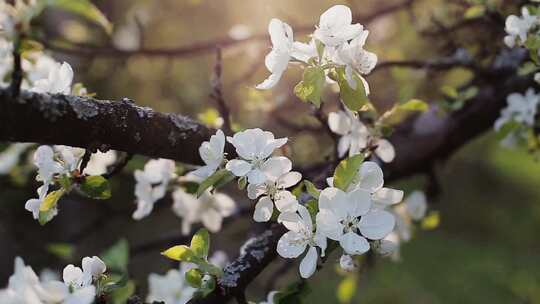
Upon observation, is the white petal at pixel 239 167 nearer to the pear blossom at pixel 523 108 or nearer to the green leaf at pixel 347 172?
the green leaf at pixel 347 172

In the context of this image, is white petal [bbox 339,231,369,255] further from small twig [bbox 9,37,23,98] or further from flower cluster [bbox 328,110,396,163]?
Answer: small twig [bbox 9,37,23,98]

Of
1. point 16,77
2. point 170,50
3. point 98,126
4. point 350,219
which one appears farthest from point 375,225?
point 170,50

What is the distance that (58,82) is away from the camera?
1105 millimetres

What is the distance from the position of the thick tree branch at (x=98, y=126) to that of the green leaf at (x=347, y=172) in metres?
0.25

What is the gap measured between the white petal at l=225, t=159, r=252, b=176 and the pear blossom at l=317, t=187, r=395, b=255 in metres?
0.12

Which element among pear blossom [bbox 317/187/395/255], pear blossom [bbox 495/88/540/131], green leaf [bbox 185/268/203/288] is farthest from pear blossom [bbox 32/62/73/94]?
pear blossom [bbox 495/88/540/131]

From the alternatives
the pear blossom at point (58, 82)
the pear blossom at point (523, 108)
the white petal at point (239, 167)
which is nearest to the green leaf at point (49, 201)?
the pear blossom at point (58, 82)

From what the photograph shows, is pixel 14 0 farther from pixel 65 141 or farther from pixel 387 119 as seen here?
pixel 387 119

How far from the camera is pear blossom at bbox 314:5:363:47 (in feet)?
3.24

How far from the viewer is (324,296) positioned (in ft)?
13.3

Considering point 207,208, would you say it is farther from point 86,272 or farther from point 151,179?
point 86,272

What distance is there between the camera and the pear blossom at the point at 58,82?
108 cm

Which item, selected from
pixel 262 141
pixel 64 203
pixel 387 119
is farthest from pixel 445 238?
pixel 262 141

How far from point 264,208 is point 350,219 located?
0.45ft
